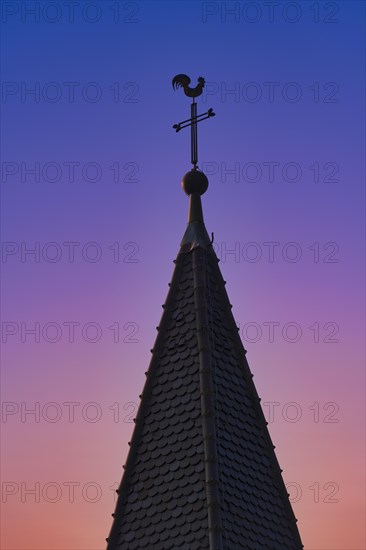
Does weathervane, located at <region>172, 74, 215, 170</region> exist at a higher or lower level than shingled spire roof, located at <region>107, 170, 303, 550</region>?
higher

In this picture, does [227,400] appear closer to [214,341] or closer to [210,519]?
[214,341]

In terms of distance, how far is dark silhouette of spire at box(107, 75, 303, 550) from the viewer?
59.6ft

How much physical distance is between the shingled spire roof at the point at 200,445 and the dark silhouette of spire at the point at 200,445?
0.05ft

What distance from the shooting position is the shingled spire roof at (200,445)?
18.2 metres

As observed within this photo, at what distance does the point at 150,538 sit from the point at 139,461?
1.37 m

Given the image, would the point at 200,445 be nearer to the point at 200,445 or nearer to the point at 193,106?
the point at 200,445

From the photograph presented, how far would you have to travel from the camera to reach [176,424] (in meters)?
19.2

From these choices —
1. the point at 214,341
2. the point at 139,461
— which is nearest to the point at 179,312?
the point at 214,341

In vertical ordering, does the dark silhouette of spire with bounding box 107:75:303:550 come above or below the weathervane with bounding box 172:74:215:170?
below

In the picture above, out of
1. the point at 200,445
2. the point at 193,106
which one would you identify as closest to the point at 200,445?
the point at 200,445

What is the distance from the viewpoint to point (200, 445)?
734 inches

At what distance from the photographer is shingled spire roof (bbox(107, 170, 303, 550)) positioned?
18.2 metres

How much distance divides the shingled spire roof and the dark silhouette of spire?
0.05 feet

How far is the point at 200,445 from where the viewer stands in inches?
734
